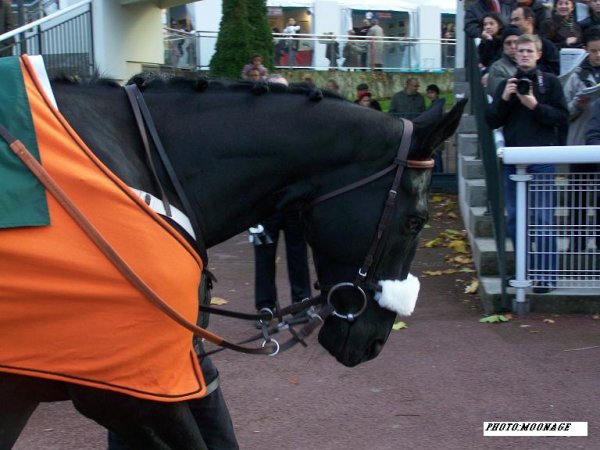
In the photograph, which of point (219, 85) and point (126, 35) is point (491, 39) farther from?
point (219, 85)

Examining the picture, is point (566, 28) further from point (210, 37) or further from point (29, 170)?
point (210, 37)

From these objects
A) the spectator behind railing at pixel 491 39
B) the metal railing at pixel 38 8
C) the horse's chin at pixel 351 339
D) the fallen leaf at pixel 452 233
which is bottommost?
the fallen leaf at pixel 452 233

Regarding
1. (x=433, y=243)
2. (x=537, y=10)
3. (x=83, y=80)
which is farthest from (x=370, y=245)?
(x=537, y=10)

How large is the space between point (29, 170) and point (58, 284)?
0.34 metres

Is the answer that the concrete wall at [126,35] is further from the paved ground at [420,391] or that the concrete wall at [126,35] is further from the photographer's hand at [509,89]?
the paved ground at [420,391]

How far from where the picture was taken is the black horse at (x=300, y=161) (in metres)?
2.84

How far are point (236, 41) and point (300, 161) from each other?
1056 cm

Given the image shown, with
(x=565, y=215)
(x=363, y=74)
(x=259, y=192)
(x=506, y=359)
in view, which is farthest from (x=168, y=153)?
(x=363, y=74)

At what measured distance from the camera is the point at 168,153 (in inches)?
111

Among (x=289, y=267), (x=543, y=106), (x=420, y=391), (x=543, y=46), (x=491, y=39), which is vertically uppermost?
(x=491, y=39)

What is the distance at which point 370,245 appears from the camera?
2875mm

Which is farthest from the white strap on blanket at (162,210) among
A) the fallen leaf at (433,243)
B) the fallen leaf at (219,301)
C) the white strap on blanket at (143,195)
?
the fallen leaf at (433,243)

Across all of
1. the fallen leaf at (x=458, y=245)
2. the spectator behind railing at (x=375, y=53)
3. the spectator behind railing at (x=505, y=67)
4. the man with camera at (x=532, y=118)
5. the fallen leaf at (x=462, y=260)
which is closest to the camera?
the man with camera at (x=532, y=118)

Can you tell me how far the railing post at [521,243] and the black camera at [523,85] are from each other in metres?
0.69
